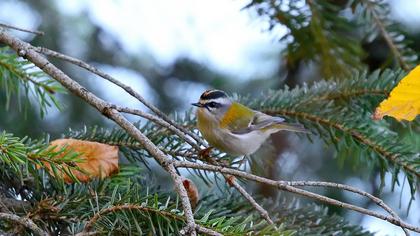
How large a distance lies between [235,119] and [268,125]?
8.9 inches

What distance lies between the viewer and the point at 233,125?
103 inches

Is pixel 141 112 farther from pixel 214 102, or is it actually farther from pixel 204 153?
pixel 214 102

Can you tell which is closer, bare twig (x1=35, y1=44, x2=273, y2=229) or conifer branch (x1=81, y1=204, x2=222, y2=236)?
conifer branch (x1=81, y1=204, x2=222, y2=236)

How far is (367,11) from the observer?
246 cm

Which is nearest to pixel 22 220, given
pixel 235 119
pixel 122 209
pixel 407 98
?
pixel 122 209

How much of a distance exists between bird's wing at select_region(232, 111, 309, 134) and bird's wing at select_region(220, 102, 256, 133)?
0.06ft

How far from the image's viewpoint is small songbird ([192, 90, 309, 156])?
2180 millimetres

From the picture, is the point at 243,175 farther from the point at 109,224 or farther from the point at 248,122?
the point at 248,122

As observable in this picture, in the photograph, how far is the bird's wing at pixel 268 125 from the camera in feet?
7.10

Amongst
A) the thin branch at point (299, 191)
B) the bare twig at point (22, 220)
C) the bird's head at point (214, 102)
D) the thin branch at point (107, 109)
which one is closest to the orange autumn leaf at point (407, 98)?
the thin branch at point (299, 191)

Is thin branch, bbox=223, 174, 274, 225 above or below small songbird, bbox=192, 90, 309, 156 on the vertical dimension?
above

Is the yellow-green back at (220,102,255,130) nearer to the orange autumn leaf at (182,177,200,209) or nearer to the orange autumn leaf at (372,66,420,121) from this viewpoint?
the orange autumn leaf at (182,177,200,209)

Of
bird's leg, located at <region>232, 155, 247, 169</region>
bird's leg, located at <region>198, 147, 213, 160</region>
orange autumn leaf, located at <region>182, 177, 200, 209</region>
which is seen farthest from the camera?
bird's leg, located at <region>232, 155, 247, 169</region>

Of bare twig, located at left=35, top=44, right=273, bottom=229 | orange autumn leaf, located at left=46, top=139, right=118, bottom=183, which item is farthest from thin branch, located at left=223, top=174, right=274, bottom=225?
orange autumn leaf, located at left=46, top=139, right=118, bottom=183
